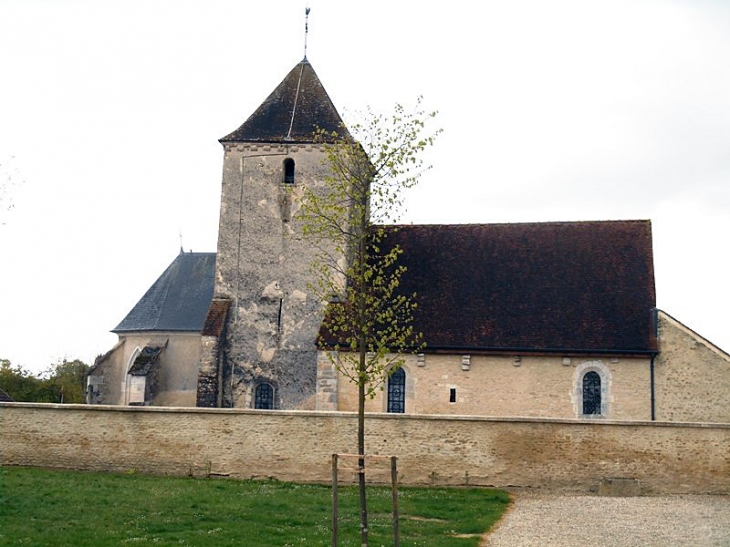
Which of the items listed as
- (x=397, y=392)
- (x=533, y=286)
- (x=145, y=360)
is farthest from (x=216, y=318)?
(x=533, y=286)

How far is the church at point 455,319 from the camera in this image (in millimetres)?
24078

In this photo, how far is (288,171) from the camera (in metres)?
27.8

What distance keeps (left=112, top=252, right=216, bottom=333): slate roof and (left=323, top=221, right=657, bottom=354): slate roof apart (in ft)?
29.4

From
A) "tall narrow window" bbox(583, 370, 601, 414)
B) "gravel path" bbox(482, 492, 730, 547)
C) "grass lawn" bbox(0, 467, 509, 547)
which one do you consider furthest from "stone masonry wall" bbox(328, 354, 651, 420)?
"grass lawn" bbox(0, 467, 509, 547)

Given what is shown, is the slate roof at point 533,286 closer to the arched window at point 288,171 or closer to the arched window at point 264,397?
the arched window at point 264,397

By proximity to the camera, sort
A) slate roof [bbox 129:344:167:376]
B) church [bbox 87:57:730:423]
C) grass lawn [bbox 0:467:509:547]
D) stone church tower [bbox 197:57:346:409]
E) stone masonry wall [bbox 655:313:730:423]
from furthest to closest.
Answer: slate roof [bbox 129:344:167:376]
stone church tower [bbox 197:57:346:409]
church [bbox 87:57:730:423]
stone masonry wall [bbox 655:313:730:423]
grass lawn [bbox 0:467:509:547]

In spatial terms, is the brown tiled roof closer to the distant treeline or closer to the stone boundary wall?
the stone boundary wall

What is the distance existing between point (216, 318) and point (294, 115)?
7.08 m

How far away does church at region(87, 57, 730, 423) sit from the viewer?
79.0ft

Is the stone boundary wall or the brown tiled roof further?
the brown tiled roof

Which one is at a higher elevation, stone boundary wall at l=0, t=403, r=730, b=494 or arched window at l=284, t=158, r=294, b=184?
arched window at l=284, t=158, r=294, b=184

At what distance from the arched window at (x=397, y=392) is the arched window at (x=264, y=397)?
374 cm

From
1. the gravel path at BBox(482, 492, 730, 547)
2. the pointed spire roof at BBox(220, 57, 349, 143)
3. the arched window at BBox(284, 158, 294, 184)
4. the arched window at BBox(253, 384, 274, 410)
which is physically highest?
the pointed spire roof at BBox(220, 57, 349, 143)

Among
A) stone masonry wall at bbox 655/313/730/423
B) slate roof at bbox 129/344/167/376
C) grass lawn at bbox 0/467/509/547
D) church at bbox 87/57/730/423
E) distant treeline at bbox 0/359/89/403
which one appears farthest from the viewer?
distant treeline at bbox 0/359/89/403
